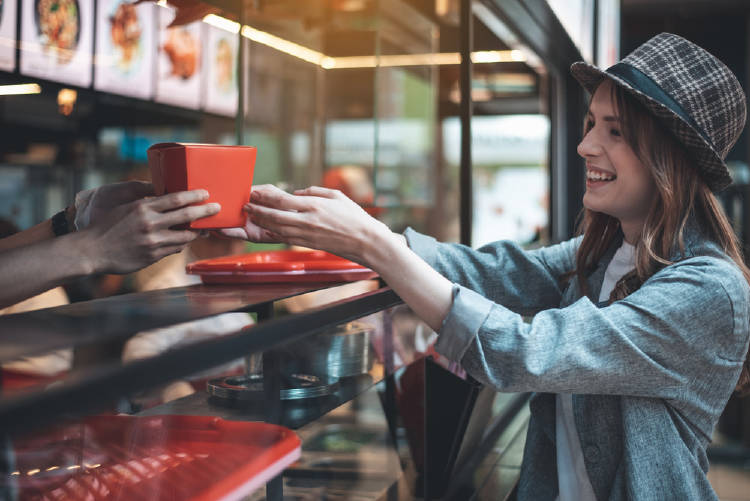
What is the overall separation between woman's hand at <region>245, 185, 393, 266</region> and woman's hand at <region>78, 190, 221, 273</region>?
2.8 inches

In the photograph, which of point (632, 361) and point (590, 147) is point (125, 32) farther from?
point (632, 361)

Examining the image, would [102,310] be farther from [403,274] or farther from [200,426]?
[403,274]

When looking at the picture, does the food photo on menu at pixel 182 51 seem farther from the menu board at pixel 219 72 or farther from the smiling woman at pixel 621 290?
the smiling woman at pixel 621 290

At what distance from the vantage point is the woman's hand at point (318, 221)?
38.5 inches

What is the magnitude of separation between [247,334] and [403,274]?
0.40m

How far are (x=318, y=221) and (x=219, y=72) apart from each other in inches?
103

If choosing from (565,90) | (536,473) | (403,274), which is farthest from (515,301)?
(565,90)

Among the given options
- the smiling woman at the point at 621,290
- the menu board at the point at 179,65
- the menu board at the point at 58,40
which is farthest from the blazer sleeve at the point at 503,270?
the menu board at the point at 179,65

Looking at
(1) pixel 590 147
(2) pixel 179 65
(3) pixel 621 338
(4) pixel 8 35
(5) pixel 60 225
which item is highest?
(2) pixel 179 65

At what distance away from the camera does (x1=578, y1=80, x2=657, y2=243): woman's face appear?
1359mm

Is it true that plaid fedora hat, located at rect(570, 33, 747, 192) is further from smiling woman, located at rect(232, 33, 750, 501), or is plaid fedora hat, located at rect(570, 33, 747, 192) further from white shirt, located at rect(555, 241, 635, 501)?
white shirt, located at rect(555, 241, 635, 501)

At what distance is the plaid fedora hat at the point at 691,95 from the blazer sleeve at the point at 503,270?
412 mm

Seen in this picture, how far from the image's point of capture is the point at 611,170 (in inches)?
54.2

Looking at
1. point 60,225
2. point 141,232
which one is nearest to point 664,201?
point 141,232
